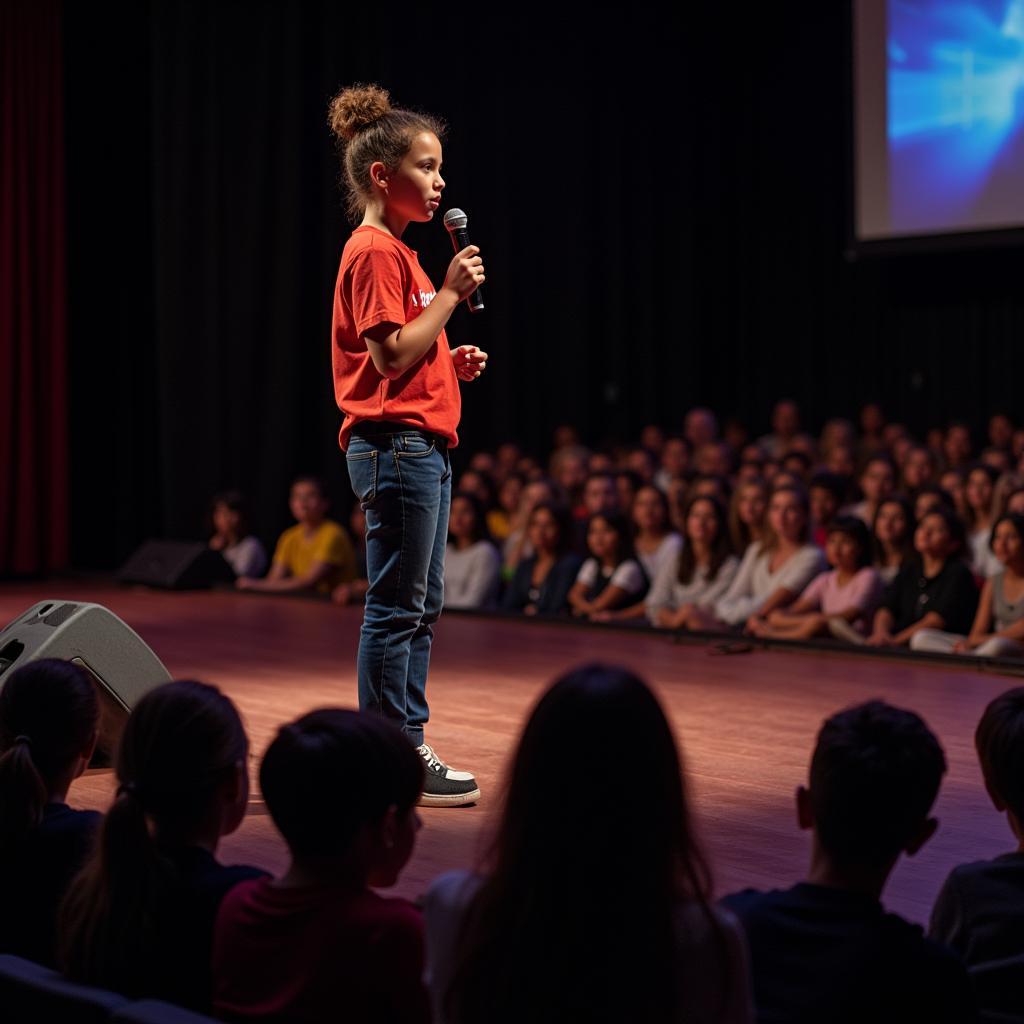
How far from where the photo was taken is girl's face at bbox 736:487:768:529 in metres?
5.28

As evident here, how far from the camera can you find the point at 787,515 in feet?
16.7

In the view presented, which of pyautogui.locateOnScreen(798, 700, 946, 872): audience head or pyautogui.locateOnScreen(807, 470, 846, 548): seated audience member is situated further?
pyautogui.locateOnScreen(807, 470, 846, 548): seated audience member

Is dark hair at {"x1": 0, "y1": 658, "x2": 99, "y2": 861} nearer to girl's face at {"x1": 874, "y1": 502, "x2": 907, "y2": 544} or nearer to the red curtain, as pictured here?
girl's face at {"x1": 874, "y1": 502, "x2": 907, "y2": 544}

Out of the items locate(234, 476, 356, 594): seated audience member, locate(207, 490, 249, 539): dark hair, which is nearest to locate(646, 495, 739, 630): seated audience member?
locate(234, 476, 356, 594): seated audience member

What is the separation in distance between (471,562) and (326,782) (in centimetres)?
438

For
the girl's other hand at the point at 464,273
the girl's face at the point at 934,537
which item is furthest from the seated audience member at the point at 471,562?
the girl's other hand at the point at 464,273

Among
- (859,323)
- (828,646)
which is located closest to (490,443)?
(859,323)

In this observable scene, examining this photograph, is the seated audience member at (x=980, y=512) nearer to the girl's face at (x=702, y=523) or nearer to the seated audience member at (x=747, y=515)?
the seated audience member at (x=747, y=515)

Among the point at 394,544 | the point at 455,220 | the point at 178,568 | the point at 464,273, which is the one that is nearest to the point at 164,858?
the point at 394,544

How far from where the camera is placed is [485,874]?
122 cm

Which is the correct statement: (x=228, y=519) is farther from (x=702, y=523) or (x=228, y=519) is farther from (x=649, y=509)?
(x=702, y=523)

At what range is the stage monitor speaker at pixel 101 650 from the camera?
107 inches

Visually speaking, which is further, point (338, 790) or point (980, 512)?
point (980, 512)

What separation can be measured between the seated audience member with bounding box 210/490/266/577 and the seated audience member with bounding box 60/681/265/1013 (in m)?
4.98
